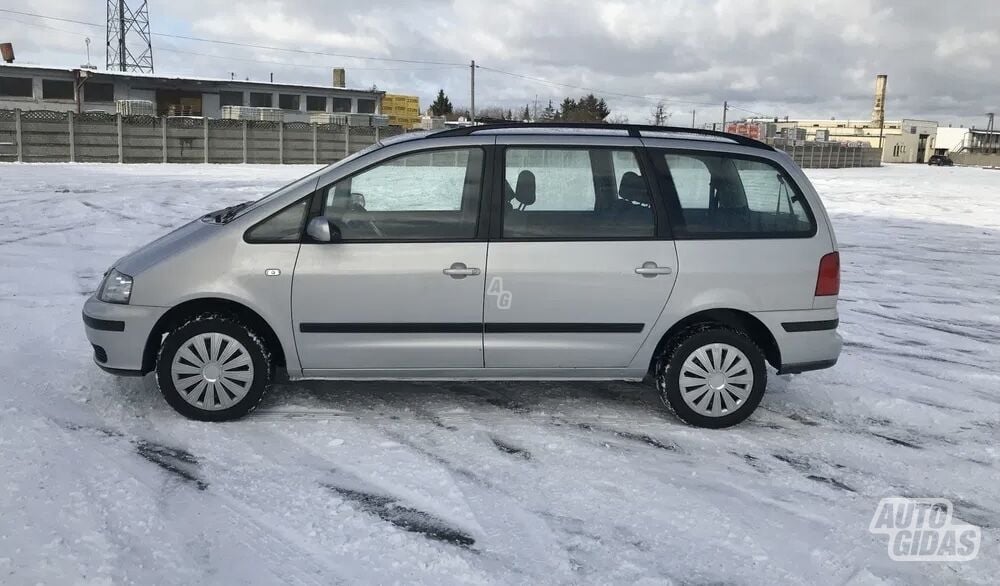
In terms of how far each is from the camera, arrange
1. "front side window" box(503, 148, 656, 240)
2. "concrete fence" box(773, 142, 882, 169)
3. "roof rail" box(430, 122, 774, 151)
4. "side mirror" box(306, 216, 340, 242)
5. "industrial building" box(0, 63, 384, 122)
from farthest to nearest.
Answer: "concrete fence" box(773, 142, 882, 169)
"industrial building" box(0, 63, 384, 122)
"roof rail" box(430, 122, 774, 151)
"front side window" box(503, 148, 656, 240)
"side mirror" box(306, 216, 340, 242)

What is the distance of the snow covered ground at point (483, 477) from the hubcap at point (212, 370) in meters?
0.20

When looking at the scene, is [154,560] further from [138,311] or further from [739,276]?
[739,276]

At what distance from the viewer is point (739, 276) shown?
4.74 meters

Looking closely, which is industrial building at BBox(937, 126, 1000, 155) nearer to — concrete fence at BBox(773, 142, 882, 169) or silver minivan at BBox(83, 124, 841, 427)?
concrete fence at BBox(773, 142, 882, 169)

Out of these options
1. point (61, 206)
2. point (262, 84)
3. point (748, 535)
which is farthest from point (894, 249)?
point (262, 84)

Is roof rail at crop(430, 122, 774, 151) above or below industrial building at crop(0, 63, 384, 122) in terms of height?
below

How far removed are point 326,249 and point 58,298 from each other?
452 centimetres

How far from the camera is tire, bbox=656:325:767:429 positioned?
188 inches

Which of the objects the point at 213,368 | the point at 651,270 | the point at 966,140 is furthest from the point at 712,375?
the point at 966,140

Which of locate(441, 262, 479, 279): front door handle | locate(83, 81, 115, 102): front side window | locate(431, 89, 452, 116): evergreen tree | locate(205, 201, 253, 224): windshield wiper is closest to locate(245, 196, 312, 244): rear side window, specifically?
locate(205, 201, 253, 224): windshield wiper

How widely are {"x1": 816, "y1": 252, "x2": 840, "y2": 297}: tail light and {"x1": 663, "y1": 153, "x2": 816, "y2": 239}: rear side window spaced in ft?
0.61

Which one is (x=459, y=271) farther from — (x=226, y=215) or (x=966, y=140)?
(x=966, y=140)

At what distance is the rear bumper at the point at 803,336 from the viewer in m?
4.81

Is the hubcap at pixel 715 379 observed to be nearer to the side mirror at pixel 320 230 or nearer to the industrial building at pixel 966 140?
the side mirror at pixel 320 230
